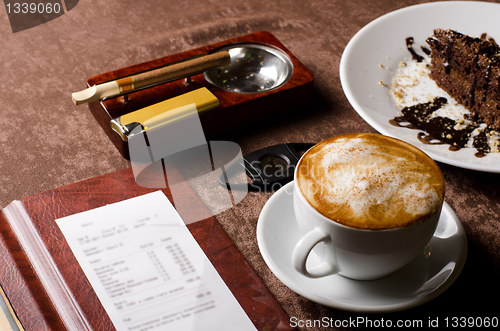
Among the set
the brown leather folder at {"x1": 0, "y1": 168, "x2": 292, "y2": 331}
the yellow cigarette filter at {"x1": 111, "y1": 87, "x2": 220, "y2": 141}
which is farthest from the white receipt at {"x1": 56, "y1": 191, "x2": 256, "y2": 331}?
the yellow cigarette filter at {"x1": 111, "y1": 87, "x2": 220, "y2": 141}

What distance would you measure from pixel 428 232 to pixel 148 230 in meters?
0.33

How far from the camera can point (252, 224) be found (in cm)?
60

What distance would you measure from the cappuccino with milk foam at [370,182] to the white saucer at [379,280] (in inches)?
3.5

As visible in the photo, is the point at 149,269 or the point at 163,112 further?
the point at 163,112

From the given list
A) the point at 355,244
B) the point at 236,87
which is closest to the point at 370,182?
the point at 355,244

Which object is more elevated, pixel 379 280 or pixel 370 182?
pixel 370 182

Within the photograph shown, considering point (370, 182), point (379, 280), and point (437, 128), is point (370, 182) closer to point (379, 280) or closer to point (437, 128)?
point (379, 280)

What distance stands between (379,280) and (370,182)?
12 centimetres

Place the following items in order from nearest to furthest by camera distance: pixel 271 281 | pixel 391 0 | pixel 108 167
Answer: pixel 271 281 → pixel 108 167 → pixel 391 0

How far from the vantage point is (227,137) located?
737 mm

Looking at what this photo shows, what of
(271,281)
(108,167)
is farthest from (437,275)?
(108,167)

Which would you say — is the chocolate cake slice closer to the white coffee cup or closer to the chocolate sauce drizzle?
the chocolate sauce drizzle

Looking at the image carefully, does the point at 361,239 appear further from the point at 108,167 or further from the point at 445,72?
the point at 445,72

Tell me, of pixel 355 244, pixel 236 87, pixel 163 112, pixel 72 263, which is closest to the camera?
pixel 355 244
